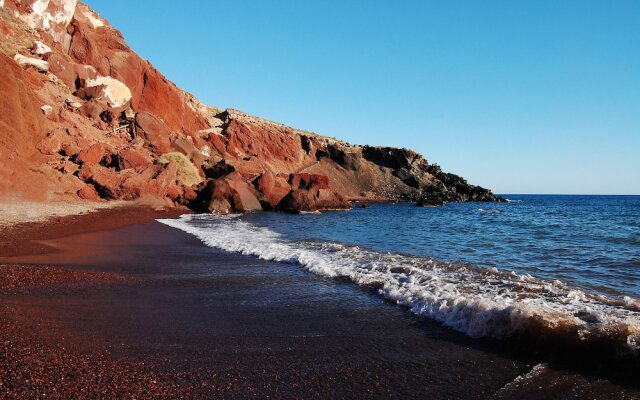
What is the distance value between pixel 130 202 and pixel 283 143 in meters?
44.3

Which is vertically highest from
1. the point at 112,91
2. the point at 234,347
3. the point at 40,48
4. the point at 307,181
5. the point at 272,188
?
the point at 40,48

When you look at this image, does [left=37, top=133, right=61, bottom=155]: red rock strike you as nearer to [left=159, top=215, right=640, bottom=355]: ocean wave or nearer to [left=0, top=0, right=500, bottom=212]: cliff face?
[left=0, top=0, right=500, bottom=212]: cliff face

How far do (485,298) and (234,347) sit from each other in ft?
14.9

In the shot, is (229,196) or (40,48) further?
(40,48)

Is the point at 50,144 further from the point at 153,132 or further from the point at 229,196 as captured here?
the point at 229,196

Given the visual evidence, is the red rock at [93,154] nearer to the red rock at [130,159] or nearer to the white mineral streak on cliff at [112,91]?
the red rock at [130,159]

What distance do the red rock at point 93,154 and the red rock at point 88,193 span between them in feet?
8.51

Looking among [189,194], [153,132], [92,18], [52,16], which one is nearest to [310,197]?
[189,194]

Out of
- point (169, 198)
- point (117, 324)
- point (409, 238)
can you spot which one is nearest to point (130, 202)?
point (169, 198)

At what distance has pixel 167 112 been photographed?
165ft

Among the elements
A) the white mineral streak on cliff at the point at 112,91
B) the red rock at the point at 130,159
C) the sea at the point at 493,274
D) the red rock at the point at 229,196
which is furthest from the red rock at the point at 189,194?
the white mineral streak on cliff at the point at 112,91

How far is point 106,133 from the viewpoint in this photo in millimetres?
36062

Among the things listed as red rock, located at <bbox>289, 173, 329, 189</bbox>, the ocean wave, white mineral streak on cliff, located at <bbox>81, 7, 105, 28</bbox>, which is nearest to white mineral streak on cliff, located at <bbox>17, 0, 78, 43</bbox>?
white mineral streak on cliff, located at <bbox>81, 7, 105, 28</bbox>

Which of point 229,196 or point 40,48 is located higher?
point 40,48
